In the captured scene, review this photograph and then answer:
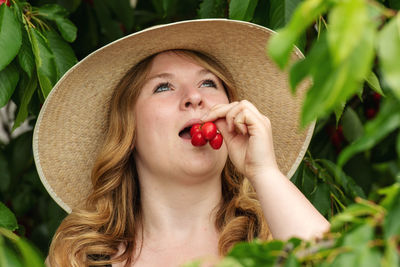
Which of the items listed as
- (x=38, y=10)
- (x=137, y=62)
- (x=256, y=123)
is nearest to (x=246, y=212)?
(x=256, y=123)

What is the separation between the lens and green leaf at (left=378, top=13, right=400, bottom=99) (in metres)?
0.78

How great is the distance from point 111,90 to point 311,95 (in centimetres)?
159

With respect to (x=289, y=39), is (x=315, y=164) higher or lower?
lower

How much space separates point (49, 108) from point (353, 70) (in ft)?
5.34

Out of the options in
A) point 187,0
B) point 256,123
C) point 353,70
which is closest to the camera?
point 353,70

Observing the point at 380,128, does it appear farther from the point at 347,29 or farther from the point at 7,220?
the point at 7,220

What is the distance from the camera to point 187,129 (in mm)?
2109

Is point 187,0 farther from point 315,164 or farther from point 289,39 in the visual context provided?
point 289,39

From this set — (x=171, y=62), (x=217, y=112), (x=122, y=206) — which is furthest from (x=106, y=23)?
(x=217, y=112)

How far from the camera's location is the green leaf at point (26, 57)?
207 centimetres

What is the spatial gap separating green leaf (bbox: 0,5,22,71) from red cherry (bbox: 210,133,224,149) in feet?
2.18

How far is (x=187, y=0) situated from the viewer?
335 centimetres

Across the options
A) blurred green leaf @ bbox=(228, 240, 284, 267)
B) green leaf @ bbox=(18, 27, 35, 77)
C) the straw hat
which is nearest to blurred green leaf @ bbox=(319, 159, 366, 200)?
Answer: the straw hat

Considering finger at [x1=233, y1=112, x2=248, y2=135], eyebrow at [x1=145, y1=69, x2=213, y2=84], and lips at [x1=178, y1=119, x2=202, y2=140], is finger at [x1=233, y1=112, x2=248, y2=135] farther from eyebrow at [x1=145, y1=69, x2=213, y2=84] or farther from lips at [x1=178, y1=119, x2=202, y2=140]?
eyebrow at [x1=145, y1=69, x2=213, y2=84]
